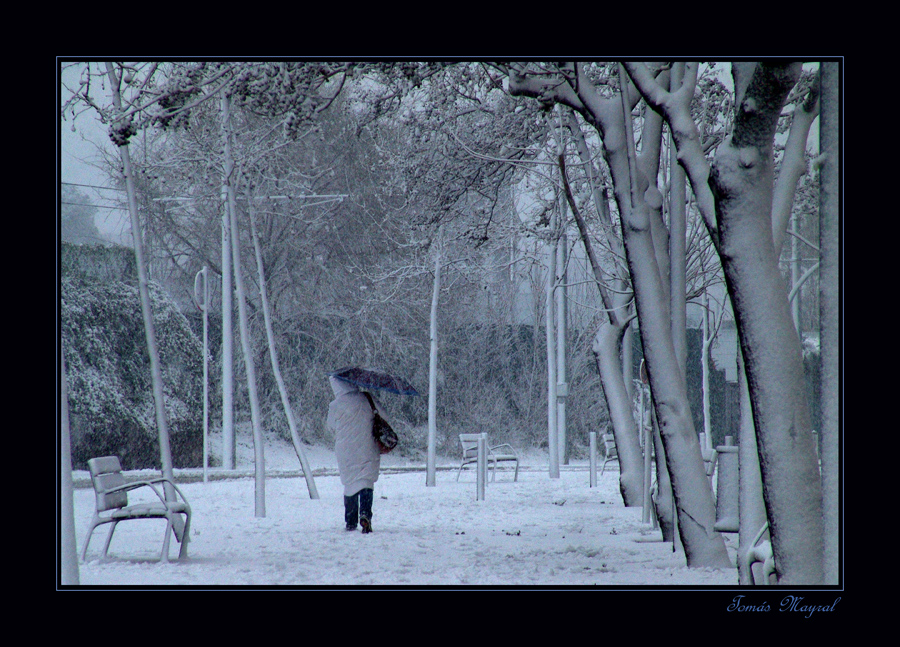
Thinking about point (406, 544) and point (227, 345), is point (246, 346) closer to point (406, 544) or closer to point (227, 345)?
point (406, 544)

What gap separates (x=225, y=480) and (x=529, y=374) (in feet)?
43.0

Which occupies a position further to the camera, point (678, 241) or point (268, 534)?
point (268, 534)

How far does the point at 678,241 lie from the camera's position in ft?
27.5

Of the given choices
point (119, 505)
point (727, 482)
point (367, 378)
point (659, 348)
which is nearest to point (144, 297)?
point (119, 505)

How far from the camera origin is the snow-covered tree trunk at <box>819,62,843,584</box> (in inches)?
197

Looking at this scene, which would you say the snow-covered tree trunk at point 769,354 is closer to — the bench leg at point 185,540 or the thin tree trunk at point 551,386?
the bench leg at point 185,540

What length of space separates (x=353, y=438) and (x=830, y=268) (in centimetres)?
596

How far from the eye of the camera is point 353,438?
33.2ft

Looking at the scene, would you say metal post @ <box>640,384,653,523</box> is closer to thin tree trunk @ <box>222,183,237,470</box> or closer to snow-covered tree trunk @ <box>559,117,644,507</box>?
snow-covered tree trunk @ <box>559,117,644,507</box>

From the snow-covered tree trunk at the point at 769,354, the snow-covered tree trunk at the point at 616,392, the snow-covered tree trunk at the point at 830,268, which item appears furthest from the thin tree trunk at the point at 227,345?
the snow-covered tree trunk at the point at 830,268
